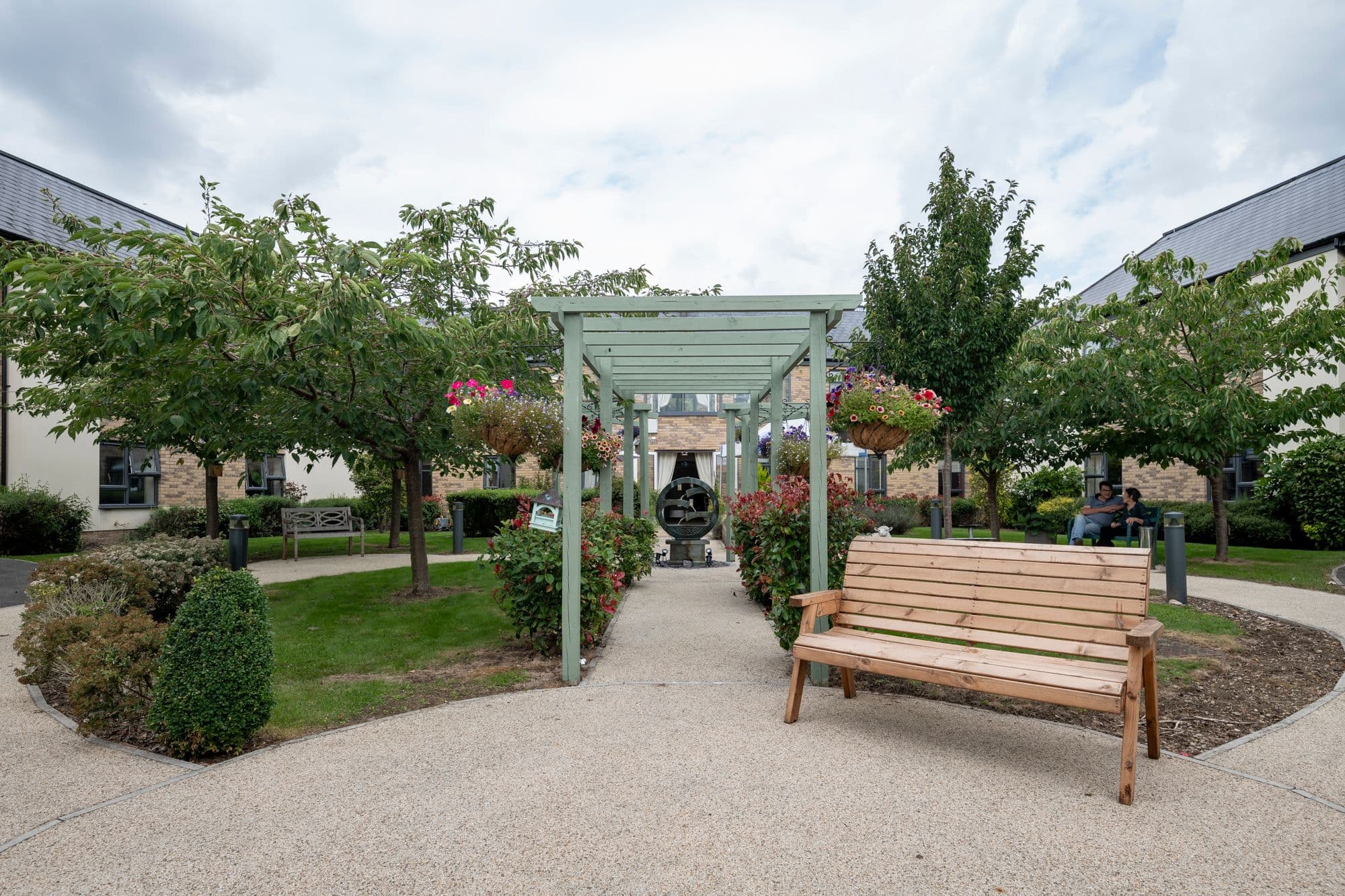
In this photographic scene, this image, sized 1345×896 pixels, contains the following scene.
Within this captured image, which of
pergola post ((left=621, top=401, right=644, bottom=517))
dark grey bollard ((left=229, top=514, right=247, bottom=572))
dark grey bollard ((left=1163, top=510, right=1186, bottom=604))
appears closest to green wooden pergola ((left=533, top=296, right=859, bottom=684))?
pergola post ((left=621, top=401, right=644, bottom=517))

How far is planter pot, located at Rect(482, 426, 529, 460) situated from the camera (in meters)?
6.09

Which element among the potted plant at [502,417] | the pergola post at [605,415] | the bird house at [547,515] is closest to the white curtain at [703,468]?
the pergola post at [605,415]

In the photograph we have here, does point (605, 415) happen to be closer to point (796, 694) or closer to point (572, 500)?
point (572, 500)

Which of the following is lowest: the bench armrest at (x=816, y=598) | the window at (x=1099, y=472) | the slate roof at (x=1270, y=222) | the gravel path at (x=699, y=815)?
the gravel path at (x=699, y=815)

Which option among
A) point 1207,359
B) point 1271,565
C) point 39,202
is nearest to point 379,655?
point 1207,359

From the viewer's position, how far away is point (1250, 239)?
18938 millimetres

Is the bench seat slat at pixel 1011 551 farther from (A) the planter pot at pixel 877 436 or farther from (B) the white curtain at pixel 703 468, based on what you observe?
(B) the white curtain at pixel 703 468

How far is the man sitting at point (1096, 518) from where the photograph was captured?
11.2 m

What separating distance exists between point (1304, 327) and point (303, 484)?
21682 millimetres

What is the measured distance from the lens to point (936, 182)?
9.45 meters

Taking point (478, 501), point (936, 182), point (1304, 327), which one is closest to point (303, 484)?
point (478, 501)

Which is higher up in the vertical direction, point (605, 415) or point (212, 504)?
point (605, 415)

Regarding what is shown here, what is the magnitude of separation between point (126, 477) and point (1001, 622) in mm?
19391

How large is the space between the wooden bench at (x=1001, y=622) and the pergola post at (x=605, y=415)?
12.0 ft
